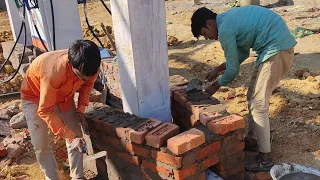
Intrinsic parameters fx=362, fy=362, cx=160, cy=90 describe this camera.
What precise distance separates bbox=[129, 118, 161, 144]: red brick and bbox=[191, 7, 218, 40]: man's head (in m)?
0.96

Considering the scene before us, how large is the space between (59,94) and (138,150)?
33.2 inches

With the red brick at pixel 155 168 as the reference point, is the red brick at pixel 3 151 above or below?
below

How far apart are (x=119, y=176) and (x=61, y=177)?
34.1 inches

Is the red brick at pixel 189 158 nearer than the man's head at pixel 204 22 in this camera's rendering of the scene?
Yes

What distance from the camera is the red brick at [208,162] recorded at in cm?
301

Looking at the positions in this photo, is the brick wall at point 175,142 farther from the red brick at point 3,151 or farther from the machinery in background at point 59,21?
the machinery in background at point 59,21

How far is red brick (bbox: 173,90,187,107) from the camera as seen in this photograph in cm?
358

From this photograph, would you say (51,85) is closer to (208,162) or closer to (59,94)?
(59,94)

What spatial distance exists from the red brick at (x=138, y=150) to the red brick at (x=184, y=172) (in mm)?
306

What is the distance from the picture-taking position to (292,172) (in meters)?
3.01

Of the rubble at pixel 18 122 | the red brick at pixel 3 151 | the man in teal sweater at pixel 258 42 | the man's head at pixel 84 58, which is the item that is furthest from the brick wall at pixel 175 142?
the rubble at pixel 18 122

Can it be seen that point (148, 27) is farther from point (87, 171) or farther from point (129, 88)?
point (87, 171)

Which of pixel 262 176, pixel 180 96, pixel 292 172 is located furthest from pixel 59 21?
pixel 292 172

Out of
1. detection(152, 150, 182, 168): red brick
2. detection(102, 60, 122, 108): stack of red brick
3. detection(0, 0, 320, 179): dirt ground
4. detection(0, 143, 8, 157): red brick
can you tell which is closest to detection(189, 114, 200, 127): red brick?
detection(152, 150, 182, 168): red brick
